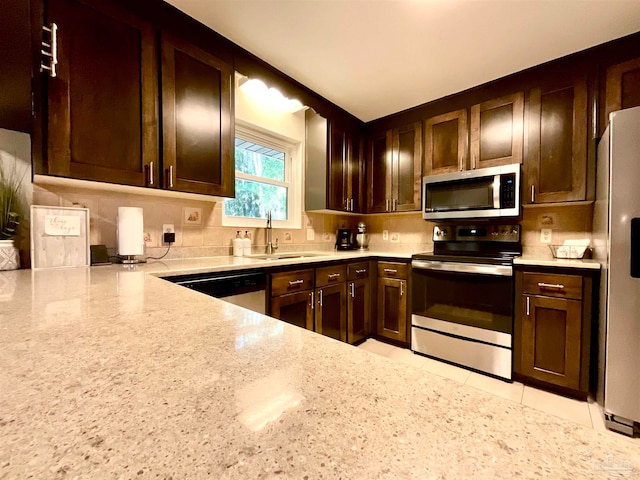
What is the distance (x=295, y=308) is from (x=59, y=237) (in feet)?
4.32

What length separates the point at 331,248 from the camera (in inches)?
A: 122

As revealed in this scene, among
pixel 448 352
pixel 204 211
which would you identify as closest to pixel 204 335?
pixel 204 211

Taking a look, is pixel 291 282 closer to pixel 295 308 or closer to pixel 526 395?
pixel 295 308

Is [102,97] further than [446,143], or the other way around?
[446,143]

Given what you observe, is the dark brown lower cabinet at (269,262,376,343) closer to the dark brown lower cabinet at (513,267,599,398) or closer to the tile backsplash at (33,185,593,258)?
the tile backsplash at (33,185,593,258)

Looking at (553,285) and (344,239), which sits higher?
(344,239)

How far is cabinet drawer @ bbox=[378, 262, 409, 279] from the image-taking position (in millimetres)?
2432

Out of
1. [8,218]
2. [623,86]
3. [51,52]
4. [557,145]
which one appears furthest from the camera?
[557,145]

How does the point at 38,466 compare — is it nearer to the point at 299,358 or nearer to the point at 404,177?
the point at 299,358

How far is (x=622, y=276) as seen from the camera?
1361 mm

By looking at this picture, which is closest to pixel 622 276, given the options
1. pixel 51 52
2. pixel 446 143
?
pixel 446 143

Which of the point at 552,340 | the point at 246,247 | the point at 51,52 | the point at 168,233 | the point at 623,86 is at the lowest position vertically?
the point at 552,340

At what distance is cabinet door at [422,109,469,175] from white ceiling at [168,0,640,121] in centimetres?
30

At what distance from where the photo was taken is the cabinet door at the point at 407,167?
104 inches
